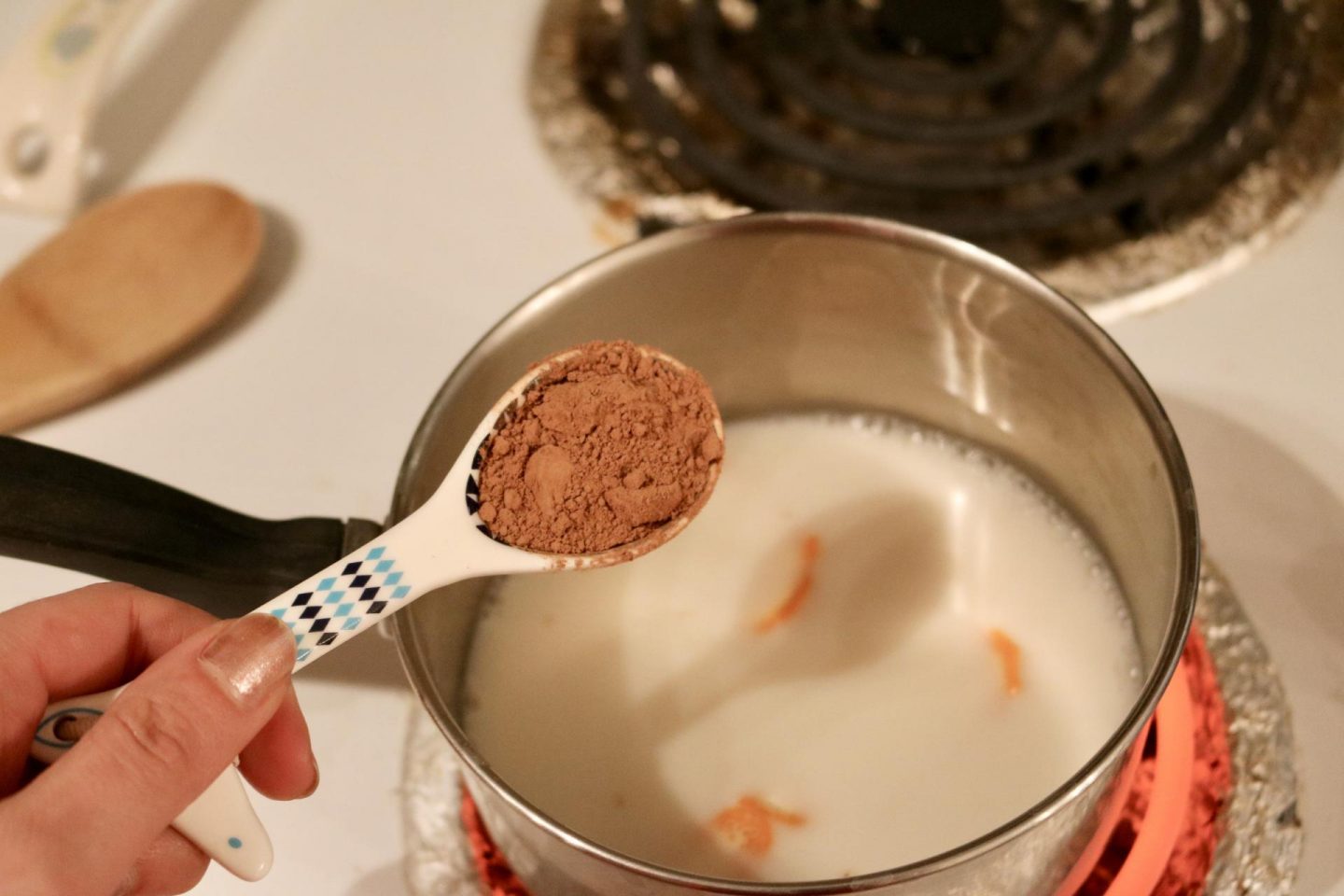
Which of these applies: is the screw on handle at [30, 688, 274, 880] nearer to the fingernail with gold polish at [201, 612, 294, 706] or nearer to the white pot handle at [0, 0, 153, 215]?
the fingernail with gold polish at [201, 612, 294, 706]

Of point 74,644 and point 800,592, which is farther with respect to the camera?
point 800,592

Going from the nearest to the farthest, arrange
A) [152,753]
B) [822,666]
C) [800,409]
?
[152,753], [822,666], [800,409]

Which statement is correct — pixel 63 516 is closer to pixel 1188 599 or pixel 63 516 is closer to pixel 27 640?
pixel 27 640

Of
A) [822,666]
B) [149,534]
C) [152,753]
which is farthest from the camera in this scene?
[822,666]

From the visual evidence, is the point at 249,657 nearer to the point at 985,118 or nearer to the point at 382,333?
the point at 382,333

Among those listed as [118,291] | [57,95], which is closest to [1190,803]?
[118,291]
